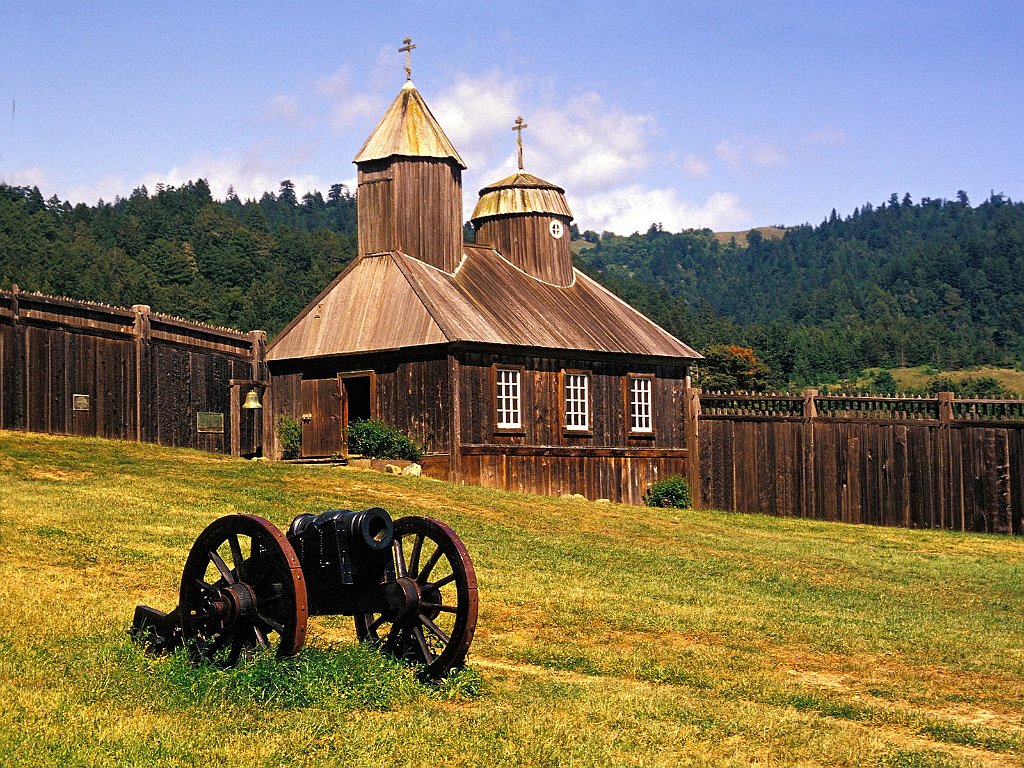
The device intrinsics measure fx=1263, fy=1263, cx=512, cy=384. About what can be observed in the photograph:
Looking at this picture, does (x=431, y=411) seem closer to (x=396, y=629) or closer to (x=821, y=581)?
(x=821, y=581)

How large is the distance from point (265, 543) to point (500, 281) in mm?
25819

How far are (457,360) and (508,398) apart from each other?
209 cm

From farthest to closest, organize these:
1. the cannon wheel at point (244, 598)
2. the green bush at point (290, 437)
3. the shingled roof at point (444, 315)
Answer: the green bush at point (290, 437) < the shingled roof at point (444, 315) < the cannon wheel at point (244, 598)

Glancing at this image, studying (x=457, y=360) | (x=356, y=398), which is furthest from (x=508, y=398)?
(x=356, y=398)

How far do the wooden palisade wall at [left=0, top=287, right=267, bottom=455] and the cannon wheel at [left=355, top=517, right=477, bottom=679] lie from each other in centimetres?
1547

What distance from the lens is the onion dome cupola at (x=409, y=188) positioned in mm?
32625

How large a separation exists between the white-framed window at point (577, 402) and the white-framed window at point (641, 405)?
1.92 m

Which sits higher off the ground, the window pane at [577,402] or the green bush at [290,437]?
the window pane at [577,402]

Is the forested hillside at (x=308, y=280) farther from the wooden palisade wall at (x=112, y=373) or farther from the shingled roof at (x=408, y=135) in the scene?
the wooden palisade wall at (x=112, y=373)

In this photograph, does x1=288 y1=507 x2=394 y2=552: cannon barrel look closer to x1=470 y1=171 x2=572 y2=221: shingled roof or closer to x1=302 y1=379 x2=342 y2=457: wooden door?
x1=302 y1=379 x2=342 y2=457: wooden door

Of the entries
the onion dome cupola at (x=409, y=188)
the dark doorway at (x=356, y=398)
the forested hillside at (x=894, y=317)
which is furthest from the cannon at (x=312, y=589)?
the forested hillside at (x=894, y=317)

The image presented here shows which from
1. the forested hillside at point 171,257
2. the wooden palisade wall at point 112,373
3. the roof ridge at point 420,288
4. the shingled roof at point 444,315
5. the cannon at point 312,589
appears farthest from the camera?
the forested hillside at point 171,257

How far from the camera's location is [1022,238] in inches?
6112

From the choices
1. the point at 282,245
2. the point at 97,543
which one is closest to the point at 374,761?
the point at 97,543
